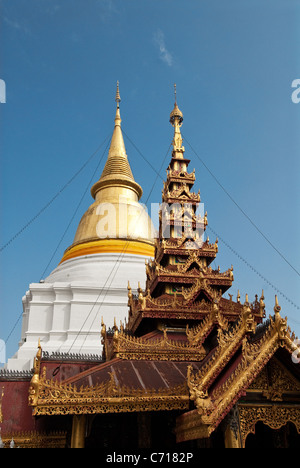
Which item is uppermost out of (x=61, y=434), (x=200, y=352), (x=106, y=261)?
(x=106, y=261)

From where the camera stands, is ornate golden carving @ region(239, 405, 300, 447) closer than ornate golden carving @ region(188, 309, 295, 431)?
No

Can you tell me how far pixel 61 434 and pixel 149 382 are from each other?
2190 mm

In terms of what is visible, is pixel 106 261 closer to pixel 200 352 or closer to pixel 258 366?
pixel 200 352

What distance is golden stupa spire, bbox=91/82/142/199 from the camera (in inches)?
1087

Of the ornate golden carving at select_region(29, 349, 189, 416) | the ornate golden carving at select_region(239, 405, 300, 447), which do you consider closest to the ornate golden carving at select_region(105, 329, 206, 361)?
the ornate golden carving at select_region(29, 349, 189, 416)

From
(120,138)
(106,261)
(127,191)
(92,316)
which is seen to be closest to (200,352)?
(92,316)

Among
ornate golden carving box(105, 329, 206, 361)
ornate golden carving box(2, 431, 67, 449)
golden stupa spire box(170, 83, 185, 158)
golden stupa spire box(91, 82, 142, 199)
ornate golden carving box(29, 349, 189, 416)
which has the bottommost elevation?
ornate golden carving box(2, 431, 67, 449)

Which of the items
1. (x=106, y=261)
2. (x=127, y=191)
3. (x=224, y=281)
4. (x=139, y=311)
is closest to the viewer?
(x=139, y=311)

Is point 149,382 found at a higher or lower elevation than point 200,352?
lower

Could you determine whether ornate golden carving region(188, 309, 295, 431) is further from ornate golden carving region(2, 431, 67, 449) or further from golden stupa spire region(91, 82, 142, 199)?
golden stupa spire region(91, 82, 142, 199)

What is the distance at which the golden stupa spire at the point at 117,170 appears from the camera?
27609 mm

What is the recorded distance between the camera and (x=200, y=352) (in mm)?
9750

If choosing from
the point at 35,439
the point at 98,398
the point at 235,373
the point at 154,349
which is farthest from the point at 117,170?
the point at 235,373
